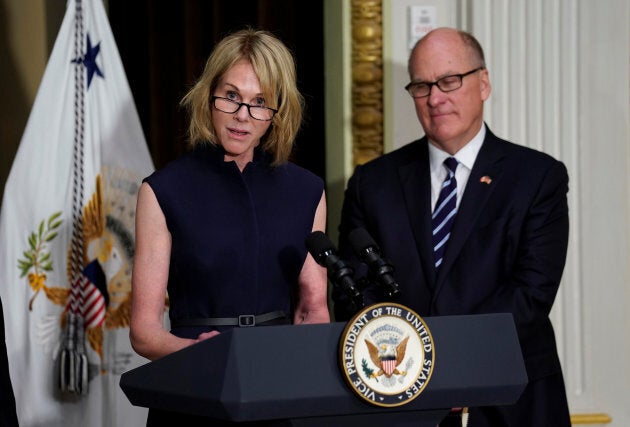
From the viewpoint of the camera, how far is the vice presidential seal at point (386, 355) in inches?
66.4

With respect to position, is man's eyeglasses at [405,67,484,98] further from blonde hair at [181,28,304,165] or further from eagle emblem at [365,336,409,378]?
eagle emblem at [365,336,409,378]

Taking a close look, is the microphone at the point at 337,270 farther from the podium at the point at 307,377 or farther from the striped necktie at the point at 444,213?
the striped necktie at the point at 444,213

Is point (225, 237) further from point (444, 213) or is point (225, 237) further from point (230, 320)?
point (444, 213)

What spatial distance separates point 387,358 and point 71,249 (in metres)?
2.06

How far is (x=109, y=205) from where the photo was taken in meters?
3.56

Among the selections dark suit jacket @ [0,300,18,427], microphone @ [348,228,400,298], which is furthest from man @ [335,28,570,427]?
dark suit jacket @ [0,300,18,427]

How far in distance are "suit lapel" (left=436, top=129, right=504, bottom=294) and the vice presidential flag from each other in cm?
124

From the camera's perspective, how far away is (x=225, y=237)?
215 centimetres

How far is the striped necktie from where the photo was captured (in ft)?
9.67

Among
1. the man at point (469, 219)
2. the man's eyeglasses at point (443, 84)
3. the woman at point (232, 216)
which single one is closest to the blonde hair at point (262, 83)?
the woman at point (232, 216)

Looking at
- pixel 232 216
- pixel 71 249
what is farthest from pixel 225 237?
pixel 71 249

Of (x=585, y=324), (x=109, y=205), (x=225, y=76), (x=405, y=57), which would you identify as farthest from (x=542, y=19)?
(x=225, y=76)

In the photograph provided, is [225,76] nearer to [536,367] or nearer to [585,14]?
[536,367]

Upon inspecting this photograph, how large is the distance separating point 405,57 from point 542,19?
564mm
